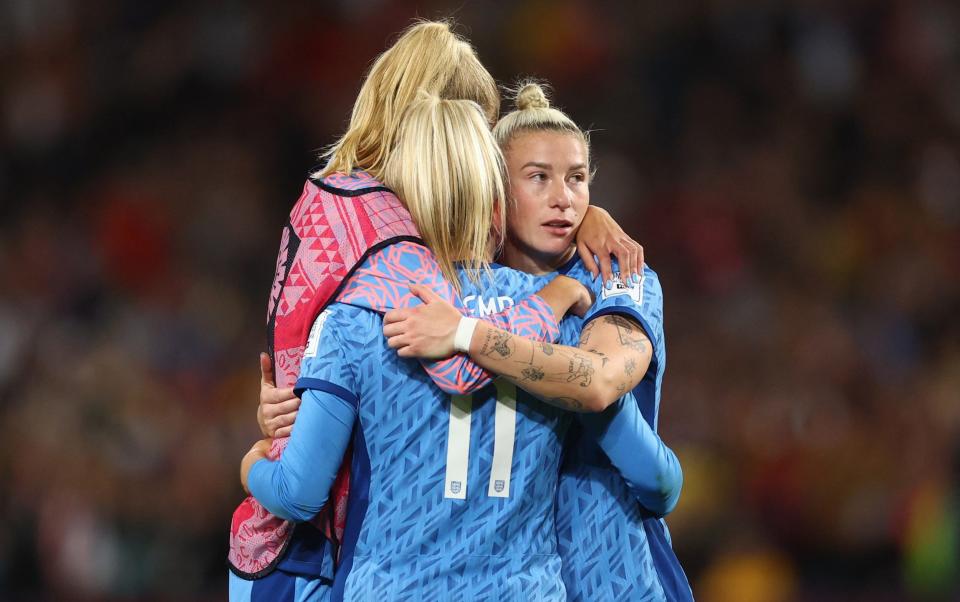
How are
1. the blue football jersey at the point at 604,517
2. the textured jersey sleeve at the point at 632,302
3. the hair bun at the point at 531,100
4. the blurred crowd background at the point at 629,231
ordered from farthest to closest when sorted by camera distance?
1. the blurred crowd background at the point at 629,231
2. the hair bun at the point at 531,100
3. the blue football jersey at the point at 604,517
4. the textured jersey sleeve at the point at 632,302

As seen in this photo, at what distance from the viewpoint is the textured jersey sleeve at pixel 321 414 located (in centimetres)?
263

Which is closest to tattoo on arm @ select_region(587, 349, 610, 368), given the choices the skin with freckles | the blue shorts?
the skin with freckles

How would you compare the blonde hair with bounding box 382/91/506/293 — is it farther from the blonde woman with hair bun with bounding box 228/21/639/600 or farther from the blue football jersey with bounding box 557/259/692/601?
the blue football jersey with bounding box 557/259/692/601

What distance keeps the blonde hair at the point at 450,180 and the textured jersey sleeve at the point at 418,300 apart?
4cm

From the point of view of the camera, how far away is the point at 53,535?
6707 mm

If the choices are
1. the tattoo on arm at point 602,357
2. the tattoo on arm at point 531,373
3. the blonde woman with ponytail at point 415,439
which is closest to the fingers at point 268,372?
the blonde woman with ponytail at point 415,439

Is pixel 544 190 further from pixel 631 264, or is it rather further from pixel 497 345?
pixel 497 345

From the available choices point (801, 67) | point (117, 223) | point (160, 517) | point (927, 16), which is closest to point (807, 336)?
point (801, 67)

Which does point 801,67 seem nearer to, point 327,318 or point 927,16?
point 927,16

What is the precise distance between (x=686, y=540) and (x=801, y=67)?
4.33 m

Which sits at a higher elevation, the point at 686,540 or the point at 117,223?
the point at 117,223

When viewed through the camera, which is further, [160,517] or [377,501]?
[160,517]

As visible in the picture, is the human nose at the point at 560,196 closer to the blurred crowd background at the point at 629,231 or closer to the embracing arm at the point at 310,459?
the embracing arm at the point at 310,459

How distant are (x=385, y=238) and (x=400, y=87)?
0.39m
